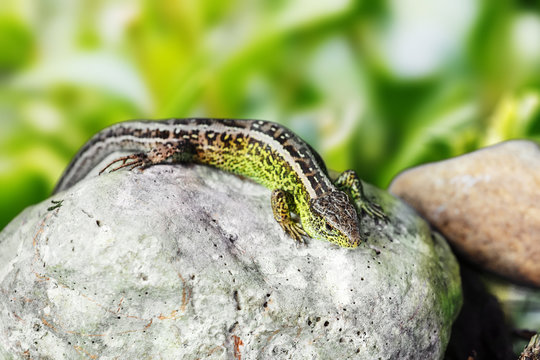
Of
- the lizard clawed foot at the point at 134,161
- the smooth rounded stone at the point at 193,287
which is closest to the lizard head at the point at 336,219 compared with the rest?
the smooth rounded stone at the point at 193,287

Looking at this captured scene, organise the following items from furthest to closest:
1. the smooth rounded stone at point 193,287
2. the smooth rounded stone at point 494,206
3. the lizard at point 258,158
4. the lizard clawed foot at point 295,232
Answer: the smooth rounded stone at point 494,206 → the lizard at point 258,158 → the lizard clawed foot at point 295,232 → the smooth rounded stone at point 193,287

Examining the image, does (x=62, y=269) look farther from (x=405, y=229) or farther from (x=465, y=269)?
(x=465, y=269)

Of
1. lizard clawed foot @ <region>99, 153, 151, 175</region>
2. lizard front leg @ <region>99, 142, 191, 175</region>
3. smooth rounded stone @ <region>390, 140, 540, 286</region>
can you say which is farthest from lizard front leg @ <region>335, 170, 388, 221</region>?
lizard clawed foot @ <region>99, 153, 151, 175</region>

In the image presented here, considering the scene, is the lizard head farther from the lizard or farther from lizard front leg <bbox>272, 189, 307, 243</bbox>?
lizard front leg <bbox>272, 189, 307, 243</bbox>

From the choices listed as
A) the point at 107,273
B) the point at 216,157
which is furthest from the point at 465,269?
the point at 107,273

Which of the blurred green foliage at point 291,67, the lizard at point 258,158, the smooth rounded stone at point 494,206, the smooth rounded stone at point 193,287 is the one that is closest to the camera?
the smooth rounded stone at point 193,287

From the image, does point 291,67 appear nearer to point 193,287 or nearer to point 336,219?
point 336,219

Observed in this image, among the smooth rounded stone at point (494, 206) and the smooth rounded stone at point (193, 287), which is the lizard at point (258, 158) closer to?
the smooth rounded stone at point (193, 287)
